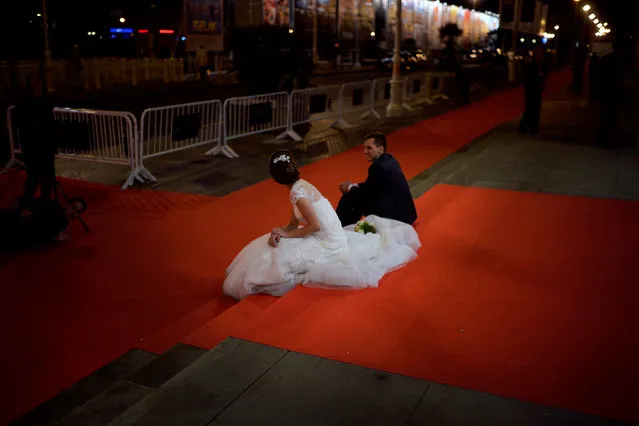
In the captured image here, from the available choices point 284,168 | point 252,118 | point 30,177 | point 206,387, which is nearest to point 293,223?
point 284,168

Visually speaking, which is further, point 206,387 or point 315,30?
point 315,30

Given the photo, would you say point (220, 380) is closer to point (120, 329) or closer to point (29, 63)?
point (120, 329)

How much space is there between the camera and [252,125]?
14.8m

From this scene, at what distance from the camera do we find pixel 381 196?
23.5ft

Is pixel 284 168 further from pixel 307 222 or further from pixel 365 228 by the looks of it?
pixel 365 228

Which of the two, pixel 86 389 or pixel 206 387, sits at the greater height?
pixel 206 387

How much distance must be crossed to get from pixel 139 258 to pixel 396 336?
358 cm

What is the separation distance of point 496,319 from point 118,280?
144 inches

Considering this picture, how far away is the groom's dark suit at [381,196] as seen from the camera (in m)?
7.15

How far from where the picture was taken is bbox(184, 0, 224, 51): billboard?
128ft

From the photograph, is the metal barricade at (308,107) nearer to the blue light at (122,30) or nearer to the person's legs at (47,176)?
the person's legs at (47,176)

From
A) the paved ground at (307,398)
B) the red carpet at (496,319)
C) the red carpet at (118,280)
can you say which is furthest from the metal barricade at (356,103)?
the paved ground at (307,398)

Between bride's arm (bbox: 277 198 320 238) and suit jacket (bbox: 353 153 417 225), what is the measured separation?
154 centimetres

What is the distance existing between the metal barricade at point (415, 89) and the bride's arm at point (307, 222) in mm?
17930
